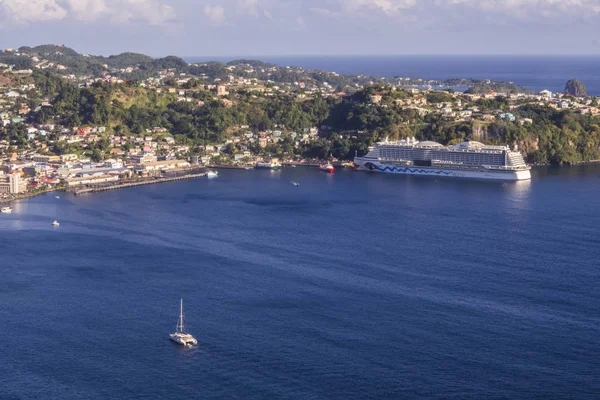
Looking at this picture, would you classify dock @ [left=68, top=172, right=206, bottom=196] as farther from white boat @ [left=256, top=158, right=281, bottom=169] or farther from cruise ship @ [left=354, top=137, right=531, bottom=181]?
cruise ship @ [left=354, top=137, right=531, bottom=181]

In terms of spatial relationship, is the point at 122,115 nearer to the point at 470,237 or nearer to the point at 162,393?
the point at 470,237

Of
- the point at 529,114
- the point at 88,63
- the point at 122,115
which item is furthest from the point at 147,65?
the point at 529,114

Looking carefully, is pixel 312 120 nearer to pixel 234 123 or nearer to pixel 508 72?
pixel 234 123

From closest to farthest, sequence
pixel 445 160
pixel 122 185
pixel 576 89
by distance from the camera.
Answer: pixel 122 185
pixel 445 160
pixel 576 89

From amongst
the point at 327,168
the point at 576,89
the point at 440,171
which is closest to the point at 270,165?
the point at 327,168

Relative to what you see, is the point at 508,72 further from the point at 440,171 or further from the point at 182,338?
the point at 182,338

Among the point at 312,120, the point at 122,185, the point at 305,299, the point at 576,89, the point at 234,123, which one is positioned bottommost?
the point at 305,299

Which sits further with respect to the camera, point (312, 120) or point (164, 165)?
point (312, 120)

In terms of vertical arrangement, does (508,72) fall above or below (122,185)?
above

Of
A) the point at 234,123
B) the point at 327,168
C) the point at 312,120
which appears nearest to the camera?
the point at 327,168

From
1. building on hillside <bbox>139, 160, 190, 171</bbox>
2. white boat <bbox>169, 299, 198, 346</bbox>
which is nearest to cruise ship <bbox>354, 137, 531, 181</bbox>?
building on hillside <bbox>139, 160, 190, 171</bbox>
